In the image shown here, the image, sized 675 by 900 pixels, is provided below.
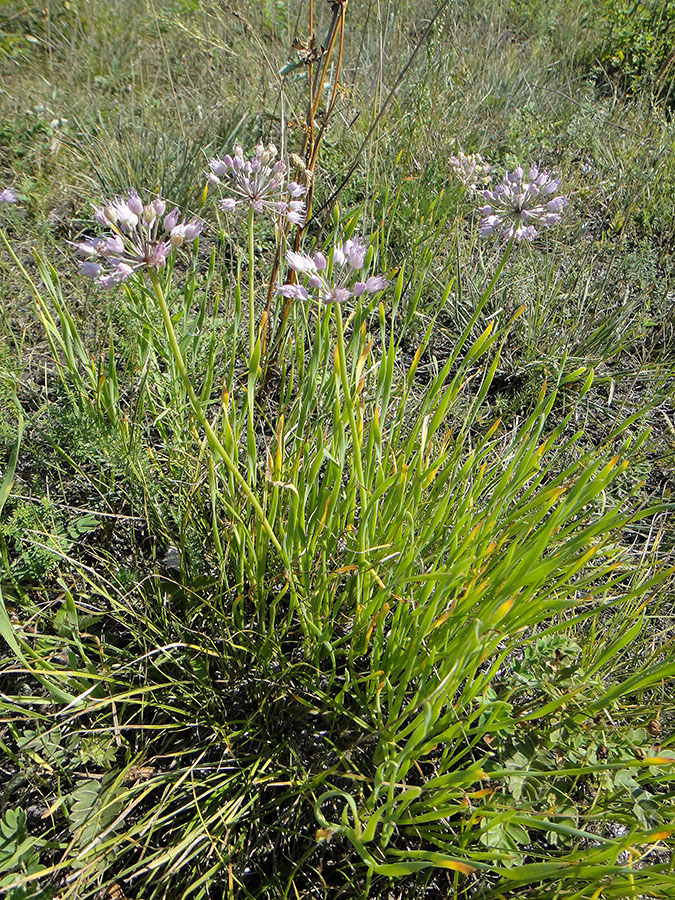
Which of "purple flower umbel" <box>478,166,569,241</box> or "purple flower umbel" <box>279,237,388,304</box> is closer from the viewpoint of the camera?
"purple flower umbel" <box>279,237,388,304</box>

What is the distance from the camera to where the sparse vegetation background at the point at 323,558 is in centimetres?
111

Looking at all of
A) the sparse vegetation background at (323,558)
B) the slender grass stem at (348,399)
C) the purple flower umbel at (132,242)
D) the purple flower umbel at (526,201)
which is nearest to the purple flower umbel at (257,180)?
the sparse vegetation background at (323,558)

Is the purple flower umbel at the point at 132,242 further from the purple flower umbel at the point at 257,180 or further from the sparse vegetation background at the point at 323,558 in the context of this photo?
the purple flower umbel at the point at 257,180

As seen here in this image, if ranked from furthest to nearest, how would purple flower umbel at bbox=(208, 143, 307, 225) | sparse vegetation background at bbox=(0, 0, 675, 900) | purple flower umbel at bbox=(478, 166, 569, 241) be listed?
purple flower umbel at bbox=(478, 166, 569, 241) → purple flower umbel at bbox=(208, 143, 307, 225) → sparse vegetation background at bbox=(0, 0, 675, 900)

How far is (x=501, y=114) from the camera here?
4.00m

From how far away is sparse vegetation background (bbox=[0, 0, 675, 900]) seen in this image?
111 cm

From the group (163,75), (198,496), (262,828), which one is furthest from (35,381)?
(163,75)

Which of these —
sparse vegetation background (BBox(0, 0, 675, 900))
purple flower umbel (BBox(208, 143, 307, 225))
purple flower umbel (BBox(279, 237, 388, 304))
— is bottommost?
sparse vegetation background (BBox(0, 0, 675, 900))

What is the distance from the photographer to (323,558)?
4.31 feet

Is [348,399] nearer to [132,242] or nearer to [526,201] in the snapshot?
[132,242]

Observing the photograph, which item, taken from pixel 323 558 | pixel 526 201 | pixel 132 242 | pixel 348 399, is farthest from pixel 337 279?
pixel 526 201

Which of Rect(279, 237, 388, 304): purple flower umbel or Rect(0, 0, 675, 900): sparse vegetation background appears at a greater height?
Rect(279, 237, 388, 304): purple flower umbel

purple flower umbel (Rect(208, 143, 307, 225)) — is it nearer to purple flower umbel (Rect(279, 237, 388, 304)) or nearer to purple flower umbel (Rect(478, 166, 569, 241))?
purple flower umbel (Rect(279, 237, 388, 304))

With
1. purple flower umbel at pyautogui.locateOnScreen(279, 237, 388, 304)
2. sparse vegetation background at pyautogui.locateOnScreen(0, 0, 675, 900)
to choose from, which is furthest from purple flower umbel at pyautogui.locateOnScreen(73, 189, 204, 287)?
purple flower umbel at pyautogui.locateOnScreen(279, 237, 388, 304)
